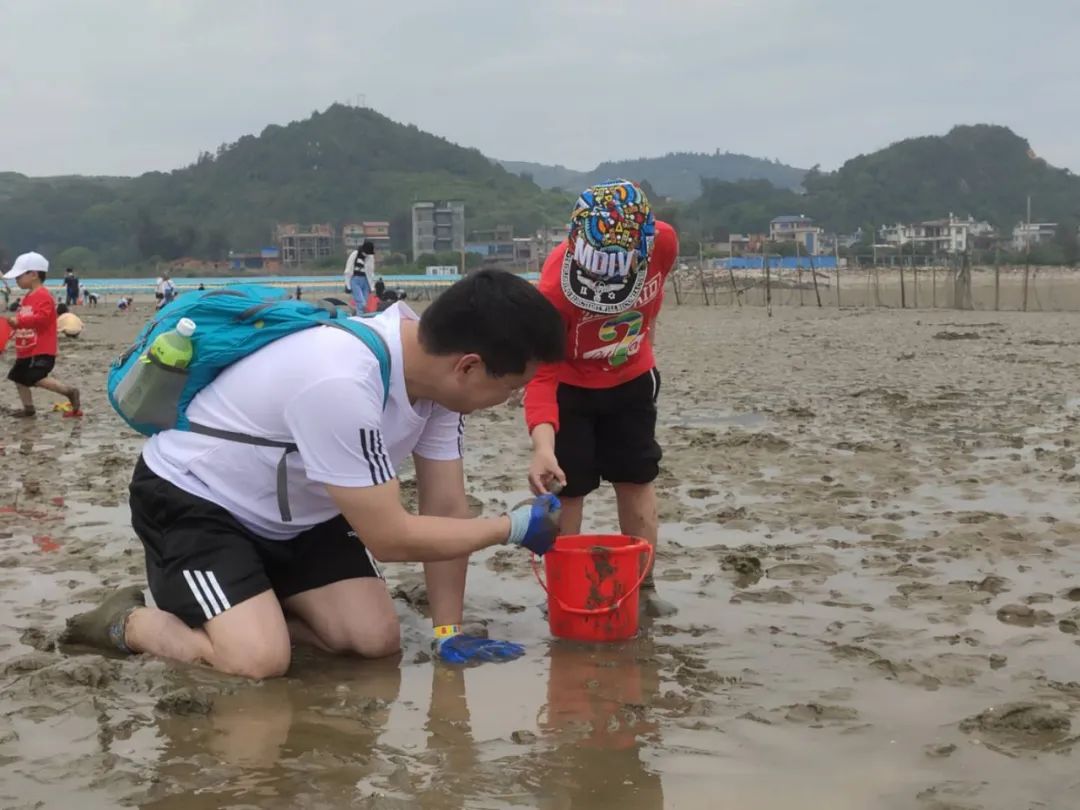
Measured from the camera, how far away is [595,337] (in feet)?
13.8

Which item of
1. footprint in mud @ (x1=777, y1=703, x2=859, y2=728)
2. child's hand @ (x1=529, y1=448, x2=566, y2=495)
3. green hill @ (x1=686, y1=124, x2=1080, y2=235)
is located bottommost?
footprint in mud @ (x1=777, y1=703, x2=859, y2=728)

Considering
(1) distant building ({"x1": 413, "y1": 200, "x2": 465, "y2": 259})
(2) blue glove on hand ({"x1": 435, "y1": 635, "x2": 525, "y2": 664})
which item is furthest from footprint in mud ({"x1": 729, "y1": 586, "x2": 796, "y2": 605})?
(1) distant building ({"x1": 413, "y1": 200, "x2": 465, "y2": 259})

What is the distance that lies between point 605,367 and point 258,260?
14783cm

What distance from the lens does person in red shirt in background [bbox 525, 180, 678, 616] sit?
3.94 metres

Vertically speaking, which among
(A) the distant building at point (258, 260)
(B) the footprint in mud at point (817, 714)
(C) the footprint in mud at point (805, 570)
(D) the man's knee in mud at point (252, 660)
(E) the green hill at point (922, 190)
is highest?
(E) the green hill at point (922, 190)

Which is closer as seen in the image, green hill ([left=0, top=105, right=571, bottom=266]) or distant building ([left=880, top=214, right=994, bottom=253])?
distant building ([left=880, top=214, right=994, bottom=253])

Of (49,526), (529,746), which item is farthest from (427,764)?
(49,526)

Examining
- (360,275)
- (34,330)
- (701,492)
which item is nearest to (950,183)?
(360,275)

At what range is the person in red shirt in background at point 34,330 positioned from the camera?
9.45 m

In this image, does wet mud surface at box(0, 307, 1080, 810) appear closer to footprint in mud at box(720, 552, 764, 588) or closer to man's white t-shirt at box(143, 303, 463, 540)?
footprint in mud at box(720, 552, 764, 588)

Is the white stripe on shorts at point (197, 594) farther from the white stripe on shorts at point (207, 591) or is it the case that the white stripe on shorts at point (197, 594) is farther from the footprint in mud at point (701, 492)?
the footprint in mud at point (701, 492)

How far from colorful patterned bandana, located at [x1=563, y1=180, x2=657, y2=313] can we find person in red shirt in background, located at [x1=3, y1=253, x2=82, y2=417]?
21.9ft

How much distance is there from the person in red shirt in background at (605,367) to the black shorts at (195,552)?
91 cm

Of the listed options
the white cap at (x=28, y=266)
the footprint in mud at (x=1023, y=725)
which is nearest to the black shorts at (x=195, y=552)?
the footprint in mud at (x=1023, y=725)
